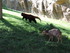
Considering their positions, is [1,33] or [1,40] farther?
[1,33]

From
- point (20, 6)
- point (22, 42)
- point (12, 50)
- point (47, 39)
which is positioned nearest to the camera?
point (12, 50)

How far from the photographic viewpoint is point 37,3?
2147 cm

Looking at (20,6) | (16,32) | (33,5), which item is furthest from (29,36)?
(20,6)

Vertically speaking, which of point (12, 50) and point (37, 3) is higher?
point (37, 3)

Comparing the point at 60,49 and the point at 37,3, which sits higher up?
the point at 37,3

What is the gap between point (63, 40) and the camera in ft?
32.2

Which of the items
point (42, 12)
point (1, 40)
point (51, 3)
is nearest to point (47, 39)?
point (1, 40)

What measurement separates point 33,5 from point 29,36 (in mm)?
12592

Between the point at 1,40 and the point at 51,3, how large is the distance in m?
10.7

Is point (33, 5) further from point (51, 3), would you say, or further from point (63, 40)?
point (63, 40)

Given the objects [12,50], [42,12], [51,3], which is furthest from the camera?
[42,12]

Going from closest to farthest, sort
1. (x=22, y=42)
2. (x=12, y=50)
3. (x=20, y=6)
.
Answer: (x=12, y=50), (x=22, y=42), (x=20, y=6)

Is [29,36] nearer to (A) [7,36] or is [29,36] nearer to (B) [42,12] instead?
(A) [7,36]

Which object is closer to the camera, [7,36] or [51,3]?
[7,36]
